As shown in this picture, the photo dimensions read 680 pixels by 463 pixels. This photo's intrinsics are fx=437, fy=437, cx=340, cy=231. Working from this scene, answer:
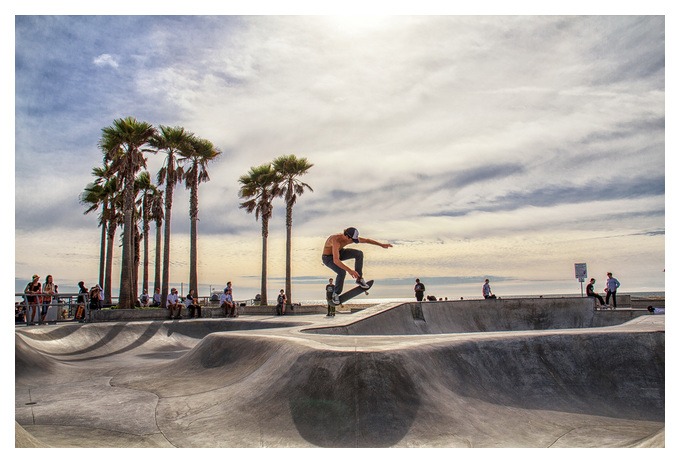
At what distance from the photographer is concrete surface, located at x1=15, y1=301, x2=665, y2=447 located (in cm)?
408

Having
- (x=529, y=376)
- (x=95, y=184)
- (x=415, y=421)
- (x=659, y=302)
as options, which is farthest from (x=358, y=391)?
(x=95, y=184)

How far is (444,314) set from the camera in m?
14.6

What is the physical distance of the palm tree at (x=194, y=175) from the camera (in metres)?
25.2

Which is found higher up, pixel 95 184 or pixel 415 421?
pixel 95 184

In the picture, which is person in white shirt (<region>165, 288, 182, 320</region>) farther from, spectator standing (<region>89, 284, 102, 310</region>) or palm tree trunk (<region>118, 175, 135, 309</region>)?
palm tree trunk (<region>118, 175, 135, 309</region>)

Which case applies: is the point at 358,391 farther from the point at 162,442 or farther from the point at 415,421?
the point at 162,442

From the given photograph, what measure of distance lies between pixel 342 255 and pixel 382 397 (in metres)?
4.96

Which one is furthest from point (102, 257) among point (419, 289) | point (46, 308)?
point (419, 289)

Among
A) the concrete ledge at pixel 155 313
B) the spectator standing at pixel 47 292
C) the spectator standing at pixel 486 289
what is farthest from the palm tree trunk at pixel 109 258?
the spectator standing at pixel 486 289

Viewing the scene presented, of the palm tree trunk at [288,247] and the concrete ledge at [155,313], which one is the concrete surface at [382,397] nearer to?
the concrete ledge at [155,313]

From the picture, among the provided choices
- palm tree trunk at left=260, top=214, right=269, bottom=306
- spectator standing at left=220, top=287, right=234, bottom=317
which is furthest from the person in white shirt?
palm tree trunk at left=260, top=214, right=269, bottom=306

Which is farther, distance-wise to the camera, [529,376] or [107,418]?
[529,376]

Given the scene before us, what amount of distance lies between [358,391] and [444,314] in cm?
1083

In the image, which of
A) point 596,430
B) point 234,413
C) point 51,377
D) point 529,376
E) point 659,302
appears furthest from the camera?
point 659,302
